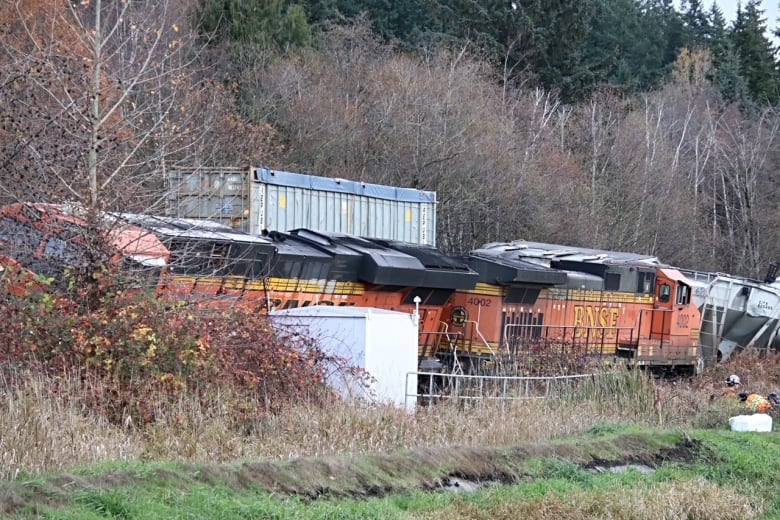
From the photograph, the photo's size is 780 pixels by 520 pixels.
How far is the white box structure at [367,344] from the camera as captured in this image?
15.3 meters

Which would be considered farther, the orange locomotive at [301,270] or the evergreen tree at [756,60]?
the evergreen tree at [756,60]

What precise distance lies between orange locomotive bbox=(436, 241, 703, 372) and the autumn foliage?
8.31 m

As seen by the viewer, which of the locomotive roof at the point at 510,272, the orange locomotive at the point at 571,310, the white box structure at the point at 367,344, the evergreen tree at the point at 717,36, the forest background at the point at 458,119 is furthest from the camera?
the evergreen tree at the point at 717,36

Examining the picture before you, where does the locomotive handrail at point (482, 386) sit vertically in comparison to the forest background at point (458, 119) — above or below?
below

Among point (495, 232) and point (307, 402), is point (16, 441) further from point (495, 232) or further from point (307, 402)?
point (495, 232)

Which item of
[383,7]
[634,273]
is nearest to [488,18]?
[383,7]

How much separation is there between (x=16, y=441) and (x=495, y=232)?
30.5 metres

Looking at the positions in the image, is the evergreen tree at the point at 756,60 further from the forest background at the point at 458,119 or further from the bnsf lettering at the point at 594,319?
the bnsf lettering at the point at 594,319

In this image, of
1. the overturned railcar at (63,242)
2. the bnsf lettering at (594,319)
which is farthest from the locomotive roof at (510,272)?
the overturned railcar at (63,242)

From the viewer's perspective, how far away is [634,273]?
88.9 ft

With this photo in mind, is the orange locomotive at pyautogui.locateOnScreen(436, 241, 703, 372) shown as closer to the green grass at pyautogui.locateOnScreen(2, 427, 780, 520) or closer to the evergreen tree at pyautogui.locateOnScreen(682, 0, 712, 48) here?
the green grass at pyautogui.locateOnScreen(2, 427, 780, 520)

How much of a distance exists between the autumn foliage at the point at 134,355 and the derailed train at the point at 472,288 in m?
1.22

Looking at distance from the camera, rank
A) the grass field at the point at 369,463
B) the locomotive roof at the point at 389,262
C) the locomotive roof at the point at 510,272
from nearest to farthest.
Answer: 1. the grass field at the point at 369,463
2. the locomotive roof at the point at 389,262
3. the locomotive roof at the point at 510,272

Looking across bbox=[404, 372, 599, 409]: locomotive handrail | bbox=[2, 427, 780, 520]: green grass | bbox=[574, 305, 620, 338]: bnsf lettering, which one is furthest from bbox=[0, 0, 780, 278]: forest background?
bbox=[574, 305, 620, 338]: bnsf lettering
